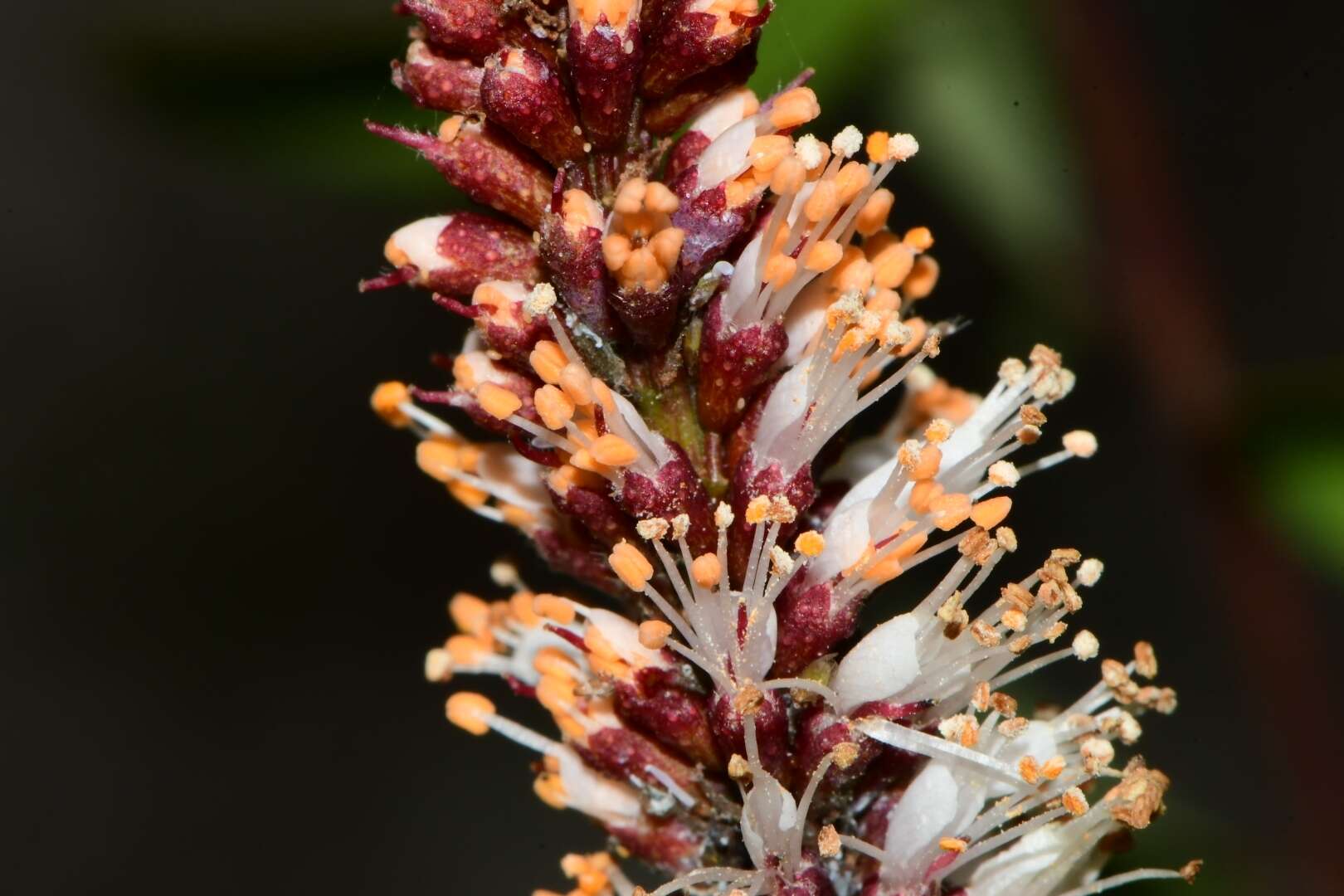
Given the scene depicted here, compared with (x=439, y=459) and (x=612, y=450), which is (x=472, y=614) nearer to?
(x=439, y=459)

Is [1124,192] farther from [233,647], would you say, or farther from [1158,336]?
[233,647]

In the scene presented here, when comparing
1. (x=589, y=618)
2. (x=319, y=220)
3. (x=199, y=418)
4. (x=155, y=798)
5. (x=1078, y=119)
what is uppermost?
(x=319, y=220)

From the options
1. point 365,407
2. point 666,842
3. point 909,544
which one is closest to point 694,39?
point 909,544

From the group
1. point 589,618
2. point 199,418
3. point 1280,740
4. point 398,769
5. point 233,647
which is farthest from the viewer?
point 398,769

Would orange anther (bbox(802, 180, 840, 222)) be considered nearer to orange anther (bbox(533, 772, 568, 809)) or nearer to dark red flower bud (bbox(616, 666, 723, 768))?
dark red flower bud (bbox(616, 666, 723, 768))

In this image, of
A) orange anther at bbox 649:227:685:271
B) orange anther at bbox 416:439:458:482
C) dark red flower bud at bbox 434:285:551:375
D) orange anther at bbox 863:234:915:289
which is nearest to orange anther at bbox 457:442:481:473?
orange anther at bbox 416:439:458:482

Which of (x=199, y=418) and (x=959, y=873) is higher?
(x=199, y=418)

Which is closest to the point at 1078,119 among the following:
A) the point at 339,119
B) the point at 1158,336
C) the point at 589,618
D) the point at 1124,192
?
the point at 1124,192

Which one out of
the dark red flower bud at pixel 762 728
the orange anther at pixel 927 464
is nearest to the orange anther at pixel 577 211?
the orange anther at pixel 927 464
